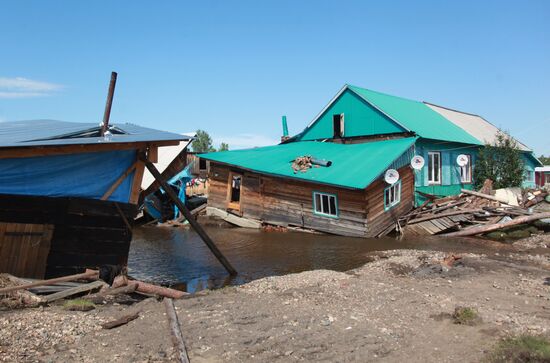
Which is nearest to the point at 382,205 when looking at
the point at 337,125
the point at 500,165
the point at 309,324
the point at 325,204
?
the point at 325,204

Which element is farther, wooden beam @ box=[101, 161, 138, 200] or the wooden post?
the wooden post

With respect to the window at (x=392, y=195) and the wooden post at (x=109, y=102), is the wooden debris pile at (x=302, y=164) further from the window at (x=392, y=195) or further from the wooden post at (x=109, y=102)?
the wooden post at (x=109, y=102)

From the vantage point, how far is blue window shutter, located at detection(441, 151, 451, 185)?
23.3 m

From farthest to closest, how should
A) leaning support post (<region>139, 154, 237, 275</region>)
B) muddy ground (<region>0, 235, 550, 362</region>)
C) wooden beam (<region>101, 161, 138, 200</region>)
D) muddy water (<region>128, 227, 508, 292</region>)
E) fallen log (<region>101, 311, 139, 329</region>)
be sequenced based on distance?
muddy water (<region>128, 227, 508, 292</region>), leaning support post (<region>139, 154, 237, 275</region>), wooden beam (<region>101, 161, 138, 200</region>), fallen log (<region>101, 311, 139, 329</region>), muddy ground (<region>0, 235, 550, 362</region>)

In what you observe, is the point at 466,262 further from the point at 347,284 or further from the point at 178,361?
the point at 178,361

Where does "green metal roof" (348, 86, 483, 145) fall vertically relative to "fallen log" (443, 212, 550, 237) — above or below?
above

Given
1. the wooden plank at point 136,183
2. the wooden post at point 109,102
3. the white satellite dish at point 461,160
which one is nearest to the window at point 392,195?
the white satellite dish at point 461,160

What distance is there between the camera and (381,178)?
58.2ft

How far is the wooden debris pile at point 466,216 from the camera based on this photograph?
17.5 metres

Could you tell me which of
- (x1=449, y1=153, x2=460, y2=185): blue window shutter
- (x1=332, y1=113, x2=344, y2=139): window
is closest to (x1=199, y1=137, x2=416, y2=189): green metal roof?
(x1=332, y1=113, x2=344, y2=139): window

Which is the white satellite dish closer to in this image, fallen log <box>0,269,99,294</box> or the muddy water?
the muddy water

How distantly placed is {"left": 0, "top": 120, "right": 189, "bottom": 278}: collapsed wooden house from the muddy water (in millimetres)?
2796

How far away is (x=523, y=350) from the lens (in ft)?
16.3

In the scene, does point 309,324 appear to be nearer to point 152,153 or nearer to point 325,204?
point 152,153
